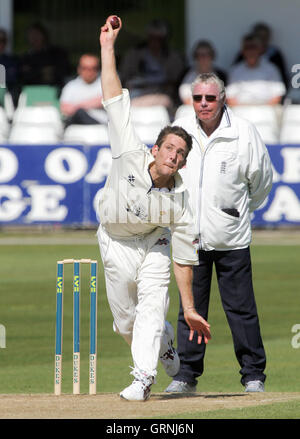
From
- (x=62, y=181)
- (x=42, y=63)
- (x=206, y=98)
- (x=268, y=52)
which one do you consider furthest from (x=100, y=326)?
(x=268, y=52)

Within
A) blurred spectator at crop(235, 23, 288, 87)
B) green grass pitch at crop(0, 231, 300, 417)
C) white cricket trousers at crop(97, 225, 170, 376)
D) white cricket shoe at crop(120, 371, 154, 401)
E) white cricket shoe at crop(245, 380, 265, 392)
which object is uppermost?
blurred spectator at crop(235, 23, 288, 87)

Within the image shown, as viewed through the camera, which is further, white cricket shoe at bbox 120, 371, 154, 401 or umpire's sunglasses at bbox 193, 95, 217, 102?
umpire's sunglasses at bbox 193, 95, 217, 102

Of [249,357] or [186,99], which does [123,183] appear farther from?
[186,99]

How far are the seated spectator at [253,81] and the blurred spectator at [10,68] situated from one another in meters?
3.13

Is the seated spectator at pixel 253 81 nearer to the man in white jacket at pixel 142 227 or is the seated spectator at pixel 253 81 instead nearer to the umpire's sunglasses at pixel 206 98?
the umpire's sunglasses at pixel 206 98

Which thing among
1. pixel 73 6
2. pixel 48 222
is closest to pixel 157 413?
pixel 48 222

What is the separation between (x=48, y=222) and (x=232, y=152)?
780cm

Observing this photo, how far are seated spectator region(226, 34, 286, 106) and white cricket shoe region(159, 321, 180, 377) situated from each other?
29.6 ft

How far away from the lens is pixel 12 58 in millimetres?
16344

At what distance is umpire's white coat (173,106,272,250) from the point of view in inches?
282

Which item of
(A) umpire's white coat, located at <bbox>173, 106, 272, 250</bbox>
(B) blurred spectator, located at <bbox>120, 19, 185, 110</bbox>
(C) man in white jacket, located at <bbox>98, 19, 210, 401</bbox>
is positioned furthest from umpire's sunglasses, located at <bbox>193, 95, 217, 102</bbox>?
(B) blurred spectator, located at <bbox>120, 19, 185, 110</bbox>

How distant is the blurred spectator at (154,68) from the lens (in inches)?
629

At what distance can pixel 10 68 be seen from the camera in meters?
16.2

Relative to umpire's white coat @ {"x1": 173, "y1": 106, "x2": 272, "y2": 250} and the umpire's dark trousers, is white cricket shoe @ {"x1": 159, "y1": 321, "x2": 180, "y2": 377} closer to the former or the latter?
the umpire's dark trousers
